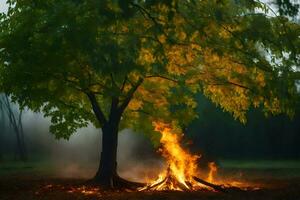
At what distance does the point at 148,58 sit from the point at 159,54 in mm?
3305

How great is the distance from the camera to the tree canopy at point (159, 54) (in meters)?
16.6

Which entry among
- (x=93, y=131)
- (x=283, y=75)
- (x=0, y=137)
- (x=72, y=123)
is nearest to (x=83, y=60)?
(x=72, y=123)

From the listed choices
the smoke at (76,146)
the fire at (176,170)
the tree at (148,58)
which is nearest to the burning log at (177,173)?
the fire at (176,170)

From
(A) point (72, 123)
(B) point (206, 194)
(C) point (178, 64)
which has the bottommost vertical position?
(B) point (206, 194)

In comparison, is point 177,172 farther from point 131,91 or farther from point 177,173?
point 131,91

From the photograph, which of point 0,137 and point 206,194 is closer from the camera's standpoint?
point 206,194

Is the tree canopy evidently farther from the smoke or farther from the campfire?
the smoke

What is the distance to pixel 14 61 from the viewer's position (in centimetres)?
2014

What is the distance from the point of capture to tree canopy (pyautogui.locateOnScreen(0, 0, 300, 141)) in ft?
54.5

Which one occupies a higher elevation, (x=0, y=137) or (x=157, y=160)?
(x=0, y=137)

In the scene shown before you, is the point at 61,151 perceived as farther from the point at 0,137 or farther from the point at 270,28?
the point at 270,28

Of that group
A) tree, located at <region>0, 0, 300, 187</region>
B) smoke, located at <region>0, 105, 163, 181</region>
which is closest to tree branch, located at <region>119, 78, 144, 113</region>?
tree, located at <region>0, 0, 300, 187</region>

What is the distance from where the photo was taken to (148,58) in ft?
64.2

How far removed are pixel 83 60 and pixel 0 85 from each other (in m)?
4.59
